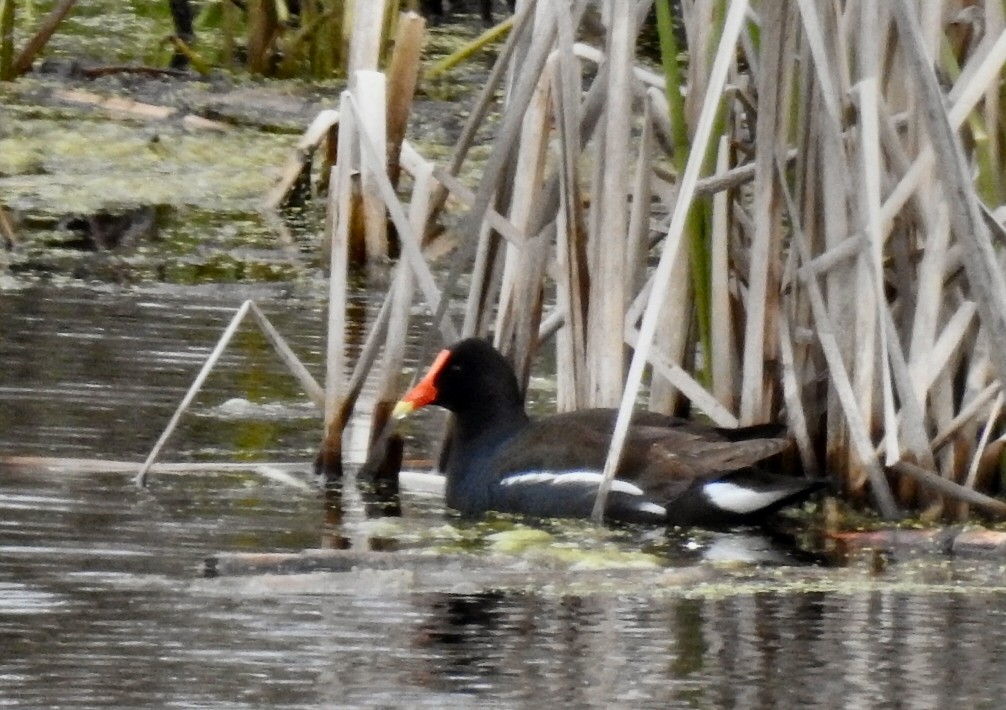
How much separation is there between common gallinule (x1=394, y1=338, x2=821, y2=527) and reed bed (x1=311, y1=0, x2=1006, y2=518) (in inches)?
4.7

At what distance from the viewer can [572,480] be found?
5.01 meters

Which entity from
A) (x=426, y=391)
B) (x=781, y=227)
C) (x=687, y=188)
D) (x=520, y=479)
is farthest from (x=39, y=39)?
(x=687, y=188)

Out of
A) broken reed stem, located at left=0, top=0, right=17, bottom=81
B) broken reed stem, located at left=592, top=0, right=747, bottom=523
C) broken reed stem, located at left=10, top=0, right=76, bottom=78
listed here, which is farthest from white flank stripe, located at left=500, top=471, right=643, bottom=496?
broken reed stem, located at left=0, top=0, right=17, bottom=81

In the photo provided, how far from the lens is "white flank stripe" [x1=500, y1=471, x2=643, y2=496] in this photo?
194 inches

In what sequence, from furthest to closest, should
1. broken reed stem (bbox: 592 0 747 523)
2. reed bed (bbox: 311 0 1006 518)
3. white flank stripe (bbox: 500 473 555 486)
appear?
white flank stripe (bbox: 500 473 555 486)
reed bed (bbox: 311 0 1006 518)
broken reed stem (bbox: 592 0 747 523)

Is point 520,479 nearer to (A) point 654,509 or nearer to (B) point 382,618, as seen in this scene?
(A) point 654,509

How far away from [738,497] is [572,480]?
35 centimetres

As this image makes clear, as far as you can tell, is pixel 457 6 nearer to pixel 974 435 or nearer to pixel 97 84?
pixel 97 84

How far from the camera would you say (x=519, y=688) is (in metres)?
3.41

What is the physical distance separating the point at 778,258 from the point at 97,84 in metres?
6.03

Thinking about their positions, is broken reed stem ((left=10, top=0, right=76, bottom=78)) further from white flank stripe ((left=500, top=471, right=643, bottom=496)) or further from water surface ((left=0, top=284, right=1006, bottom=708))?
white flank stripe ((left=500, top=471, right=643, bottom=496))

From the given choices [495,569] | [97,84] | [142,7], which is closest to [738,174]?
[495,569]

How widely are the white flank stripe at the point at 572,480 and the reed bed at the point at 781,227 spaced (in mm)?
188

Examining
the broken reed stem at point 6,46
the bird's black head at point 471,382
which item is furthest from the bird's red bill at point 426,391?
the broken reed stem at point 6,46
